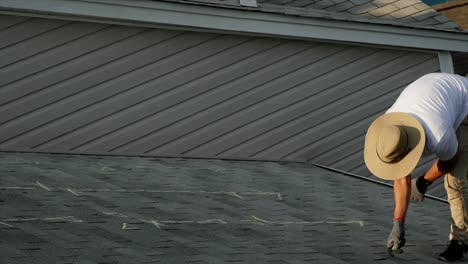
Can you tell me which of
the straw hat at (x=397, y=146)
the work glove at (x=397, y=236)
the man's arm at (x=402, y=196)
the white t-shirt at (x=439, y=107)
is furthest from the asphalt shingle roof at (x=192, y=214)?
the white t-shirt at (x=439, y=107)

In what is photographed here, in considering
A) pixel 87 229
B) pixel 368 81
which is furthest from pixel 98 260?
pixel 368 81

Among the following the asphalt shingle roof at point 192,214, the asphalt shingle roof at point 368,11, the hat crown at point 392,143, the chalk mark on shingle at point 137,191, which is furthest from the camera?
the asphalt shingle roof at point 368,11

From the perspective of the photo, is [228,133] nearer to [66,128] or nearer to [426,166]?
[66,128]

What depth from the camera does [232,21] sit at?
12133mm

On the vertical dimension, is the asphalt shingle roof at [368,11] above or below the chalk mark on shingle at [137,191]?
above

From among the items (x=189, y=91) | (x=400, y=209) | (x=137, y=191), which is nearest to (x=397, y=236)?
(x=400, y=209)

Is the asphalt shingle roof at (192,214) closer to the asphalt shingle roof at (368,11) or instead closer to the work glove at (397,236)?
the work glove at (397,236)

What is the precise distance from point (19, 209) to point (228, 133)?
191 inches

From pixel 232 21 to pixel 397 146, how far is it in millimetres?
5299

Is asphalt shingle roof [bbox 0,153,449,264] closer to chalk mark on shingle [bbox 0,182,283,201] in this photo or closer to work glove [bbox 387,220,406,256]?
chalk mark on shingle [bbox 0,182,283,201]

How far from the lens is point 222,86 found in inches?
489

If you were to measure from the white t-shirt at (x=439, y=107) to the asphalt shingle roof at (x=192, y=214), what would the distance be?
3.01 feet

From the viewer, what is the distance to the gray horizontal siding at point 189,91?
11.2m

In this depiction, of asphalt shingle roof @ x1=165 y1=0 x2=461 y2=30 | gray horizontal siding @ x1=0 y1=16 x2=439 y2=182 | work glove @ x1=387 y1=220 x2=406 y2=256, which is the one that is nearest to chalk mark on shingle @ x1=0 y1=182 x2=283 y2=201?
gray horizontal siding @ x1=0 y1=16 x2=439 y2=182
